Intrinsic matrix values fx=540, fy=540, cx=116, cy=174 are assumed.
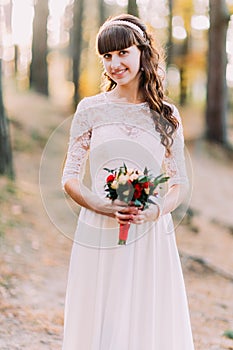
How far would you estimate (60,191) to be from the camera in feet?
28.7

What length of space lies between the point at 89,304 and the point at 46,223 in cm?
495

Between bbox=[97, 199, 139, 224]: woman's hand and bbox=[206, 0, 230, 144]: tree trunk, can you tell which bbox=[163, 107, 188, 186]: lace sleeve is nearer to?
bbox=[97, 199, 139, 224]: woman's hand

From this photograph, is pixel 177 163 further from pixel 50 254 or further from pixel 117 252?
pixel 50 254

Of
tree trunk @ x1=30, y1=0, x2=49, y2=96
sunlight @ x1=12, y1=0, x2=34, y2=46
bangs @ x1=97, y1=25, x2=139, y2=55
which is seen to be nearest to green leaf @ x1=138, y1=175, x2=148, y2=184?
bangs @ x1=97, y1=25, x2=139, y2=55

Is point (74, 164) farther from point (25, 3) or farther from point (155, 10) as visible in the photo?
point (155, 10)

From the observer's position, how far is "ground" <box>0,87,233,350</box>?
467 cm

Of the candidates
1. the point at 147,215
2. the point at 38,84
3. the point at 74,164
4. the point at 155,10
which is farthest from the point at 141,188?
the point at 155,10

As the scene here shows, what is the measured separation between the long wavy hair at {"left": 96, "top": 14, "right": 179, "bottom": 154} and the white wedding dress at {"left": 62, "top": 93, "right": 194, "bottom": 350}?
4 cm

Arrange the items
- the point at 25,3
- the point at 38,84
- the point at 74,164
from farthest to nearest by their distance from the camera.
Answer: the point at 25,3, the point at 38,84, the point at 74,164

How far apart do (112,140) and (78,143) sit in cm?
18

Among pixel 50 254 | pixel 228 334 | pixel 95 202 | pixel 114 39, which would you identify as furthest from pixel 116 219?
pixel 50 254

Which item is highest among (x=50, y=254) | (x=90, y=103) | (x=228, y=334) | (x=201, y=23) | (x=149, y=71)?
(x=149, y=71)

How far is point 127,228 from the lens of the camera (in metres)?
2.66

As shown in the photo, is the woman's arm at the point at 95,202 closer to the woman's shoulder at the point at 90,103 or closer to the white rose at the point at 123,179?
the white rose at the point at 123,179
